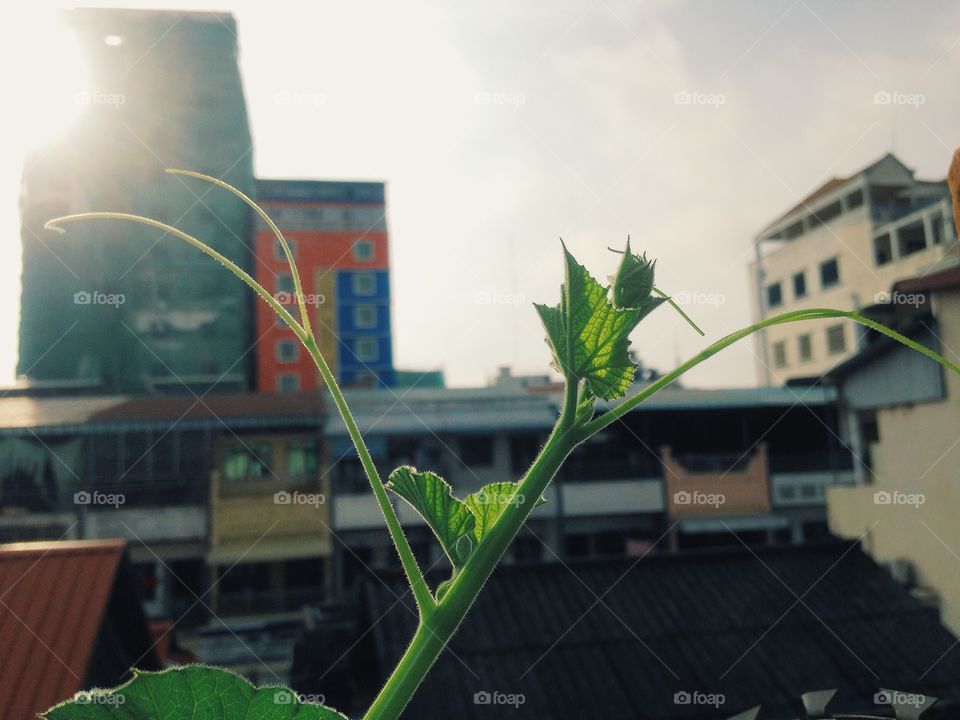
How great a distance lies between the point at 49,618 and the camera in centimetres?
165

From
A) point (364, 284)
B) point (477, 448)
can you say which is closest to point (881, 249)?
point (477, 448)

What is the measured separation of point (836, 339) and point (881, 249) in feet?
4.56

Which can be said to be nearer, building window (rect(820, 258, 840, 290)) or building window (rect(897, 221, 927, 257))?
building window (rect(897, 221, 927, 257))

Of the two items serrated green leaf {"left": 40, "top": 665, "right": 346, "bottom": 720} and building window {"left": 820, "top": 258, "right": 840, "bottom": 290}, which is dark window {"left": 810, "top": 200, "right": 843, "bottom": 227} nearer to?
building window {"left": 820, "top": 258, "right": 840, "bottom": 290}

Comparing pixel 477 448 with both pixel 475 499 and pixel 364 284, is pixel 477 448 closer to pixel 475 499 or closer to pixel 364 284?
pixel 364 284

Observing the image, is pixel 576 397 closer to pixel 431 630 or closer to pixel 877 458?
pixel 431 630

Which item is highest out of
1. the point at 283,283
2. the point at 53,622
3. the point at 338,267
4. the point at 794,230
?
the point at 794,230

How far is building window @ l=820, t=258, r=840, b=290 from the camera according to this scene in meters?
10.4

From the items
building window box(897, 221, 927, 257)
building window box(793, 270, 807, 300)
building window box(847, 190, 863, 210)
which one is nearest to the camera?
building window box(897, 221, 927, 257)

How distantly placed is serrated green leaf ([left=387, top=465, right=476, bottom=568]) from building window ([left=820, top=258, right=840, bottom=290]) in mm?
11286

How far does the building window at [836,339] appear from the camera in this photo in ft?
34.3

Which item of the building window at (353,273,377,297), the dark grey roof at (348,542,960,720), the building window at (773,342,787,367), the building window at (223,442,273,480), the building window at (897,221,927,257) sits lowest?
the dark grey roof at (348,542,960,720)

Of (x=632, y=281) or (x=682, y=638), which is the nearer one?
(x=632, y=281)

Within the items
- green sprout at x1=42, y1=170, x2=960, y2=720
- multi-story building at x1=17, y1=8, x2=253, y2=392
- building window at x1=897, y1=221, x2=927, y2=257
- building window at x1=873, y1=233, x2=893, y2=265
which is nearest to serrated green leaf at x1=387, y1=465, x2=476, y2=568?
green sprout at x1=42, y1=170, x2=960, y2=720
